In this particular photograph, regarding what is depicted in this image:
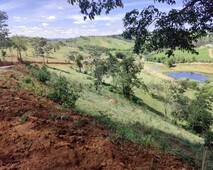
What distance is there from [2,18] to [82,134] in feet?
170

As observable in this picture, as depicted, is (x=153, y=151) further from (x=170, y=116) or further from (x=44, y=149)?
(x=170, y=116)

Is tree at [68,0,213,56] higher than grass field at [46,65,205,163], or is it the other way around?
tree at [68,0,213,56]

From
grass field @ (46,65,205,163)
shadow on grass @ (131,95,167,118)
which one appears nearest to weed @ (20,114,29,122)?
grass field @ (46,65,205,163)

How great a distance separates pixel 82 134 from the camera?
10281mm

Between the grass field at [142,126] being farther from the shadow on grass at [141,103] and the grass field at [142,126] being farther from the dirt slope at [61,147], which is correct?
the dirt slope at [61,147]

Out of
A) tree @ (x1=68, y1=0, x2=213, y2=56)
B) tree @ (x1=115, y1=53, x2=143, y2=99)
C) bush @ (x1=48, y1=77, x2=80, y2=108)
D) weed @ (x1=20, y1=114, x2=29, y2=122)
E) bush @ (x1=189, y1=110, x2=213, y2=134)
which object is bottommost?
bush @ (x1=189, y1=110, x2=213, y2=134)

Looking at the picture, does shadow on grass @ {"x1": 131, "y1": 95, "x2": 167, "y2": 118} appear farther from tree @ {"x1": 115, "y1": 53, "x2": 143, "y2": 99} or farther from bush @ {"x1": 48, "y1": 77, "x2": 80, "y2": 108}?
bush @ {"x1": 48, "y1": 77, "x2": 80, "y2": 108}

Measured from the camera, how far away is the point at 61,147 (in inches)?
351

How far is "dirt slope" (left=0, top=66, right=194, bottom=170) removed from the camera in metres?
8.32

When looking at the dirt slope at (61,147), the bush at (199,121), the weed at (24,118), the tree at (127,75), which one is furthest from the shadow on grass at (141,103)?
the weed at (24,118)

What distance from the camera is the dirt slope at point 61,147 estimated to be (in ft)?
27.3

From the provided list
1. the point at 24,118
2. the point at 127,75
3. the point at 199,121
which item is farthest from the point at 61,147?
the point at 127,75

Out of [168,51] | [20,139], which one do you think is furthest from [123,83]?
[20,139]

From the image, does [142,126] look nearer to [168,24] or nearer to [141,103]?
[168,24]
